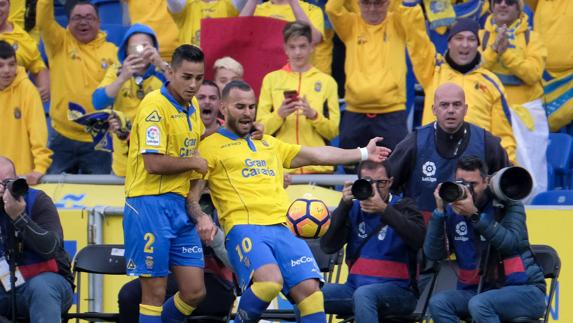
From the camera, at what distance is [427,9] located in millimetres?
12633

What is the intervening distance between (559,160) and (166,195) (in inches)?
177

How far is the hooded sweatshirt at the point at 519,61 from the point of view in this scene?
11883 mm

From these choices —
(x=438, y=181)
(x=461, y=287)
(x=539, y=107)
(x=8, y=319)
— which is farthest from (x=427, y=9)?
(x=8, y=319)

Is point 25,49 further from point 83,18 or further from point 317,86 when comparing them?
point 317,86

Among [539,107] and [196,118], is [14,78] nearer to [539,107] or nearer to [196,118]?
[196,118]

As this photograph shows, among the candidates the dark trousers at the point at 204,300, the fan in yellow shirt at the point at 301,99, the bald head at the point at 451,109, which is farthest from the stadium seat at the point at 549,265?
the fan in yellow shirt at the point at 301,99

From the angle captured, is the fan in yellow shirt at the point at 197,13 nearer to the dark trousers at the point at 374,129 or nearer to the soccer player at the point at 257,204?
the dark trousers at the point at 374,129

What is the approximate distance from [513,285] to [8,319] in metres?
3.43

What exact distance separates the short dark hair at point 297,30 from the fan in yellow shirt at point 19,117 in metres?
2.27

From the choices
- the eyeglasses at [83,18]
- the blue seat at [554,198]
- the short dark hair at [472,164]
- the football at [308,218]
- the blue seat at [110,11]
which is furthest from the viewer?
the blue seat at [110,11]

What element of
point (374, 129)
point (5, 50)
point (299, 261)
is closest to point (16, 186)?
point (299, 261)

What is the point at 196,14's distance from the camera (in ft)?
41.1

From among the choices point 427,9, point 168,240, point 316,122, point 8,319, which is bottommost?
point 8,319

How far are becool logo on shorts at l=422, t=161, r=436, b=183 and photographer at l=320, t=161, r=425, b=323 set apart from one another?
0.28 meters
